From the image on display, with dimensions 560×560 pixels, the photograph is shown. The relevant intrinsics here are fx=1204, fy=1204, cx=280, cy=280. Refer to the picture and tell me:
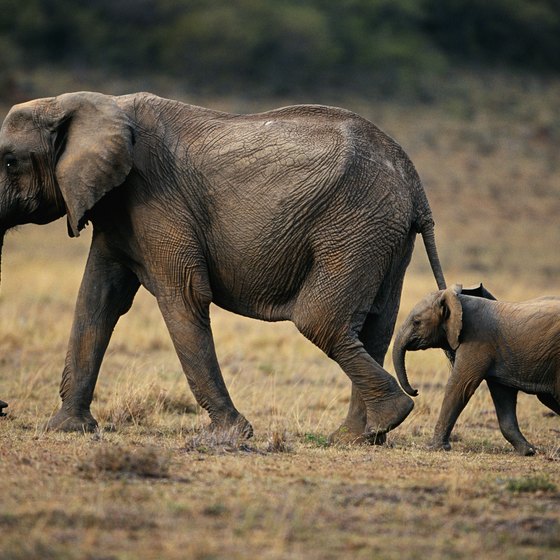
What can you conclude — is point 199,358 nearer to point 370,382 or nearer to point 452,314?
point 370,382

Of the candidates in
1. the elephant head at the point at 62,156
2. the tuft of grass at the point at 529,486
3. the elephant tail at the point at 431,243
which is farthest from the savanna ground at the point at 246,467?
the elephant head at the point at 62,156

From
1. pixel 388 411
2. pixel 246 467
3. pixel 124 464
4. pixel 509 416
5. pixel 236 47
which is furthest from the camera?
pixel 236 47

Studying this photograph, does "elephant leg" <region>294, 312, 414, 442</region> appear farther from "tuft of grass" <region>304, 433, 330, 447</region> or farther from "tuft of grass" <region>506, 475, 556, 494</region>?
"tuft of grass" <region>506, 475, 556, 494</region>

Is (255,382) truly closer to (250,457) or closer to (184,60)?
(250,457)

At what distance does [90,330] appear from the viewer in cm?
970

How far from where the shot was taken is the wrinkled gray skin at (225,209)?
9.05 meters

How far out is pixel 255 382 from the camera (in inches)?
520

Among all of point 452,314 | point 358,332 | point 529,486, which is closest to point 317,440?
point 358,332

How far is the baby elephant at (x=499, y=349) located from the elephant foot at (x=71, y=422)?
259cm

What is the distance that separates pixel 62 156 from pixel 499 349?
12.0 ft

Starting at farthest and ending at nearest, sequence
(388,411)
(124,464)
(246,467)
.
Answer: (388,411) < (246,467) < (124,464)

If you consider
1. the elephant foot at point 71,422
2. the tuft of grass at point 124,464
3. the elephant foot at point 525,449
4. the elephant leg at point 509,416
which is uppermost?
the tuft of grass at point 124,464

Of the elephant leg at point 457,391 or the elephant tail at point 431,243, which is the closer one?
the elephant leg at point 457,391

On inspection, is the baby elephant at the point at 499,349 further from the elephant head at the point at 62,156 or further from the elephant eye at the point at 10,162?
the elephant eye at the point at 10,162
